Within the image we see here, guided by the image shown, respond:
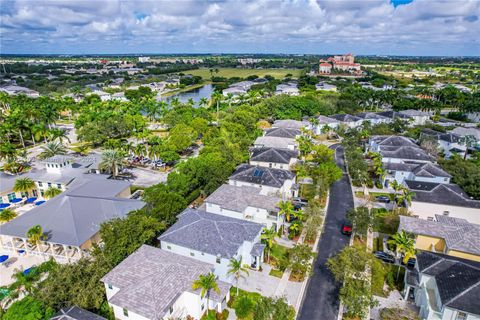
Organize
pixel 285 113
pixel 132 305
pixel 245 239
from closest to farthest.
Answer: pixel 132 305, pixel 245 239, pixel 285 113

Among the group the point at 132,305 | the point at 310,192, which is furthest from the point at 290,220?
the point at 132,305

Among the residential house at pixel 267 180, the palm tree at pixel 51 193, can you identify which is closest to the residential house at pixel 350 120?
the residential house at pixel 267 180

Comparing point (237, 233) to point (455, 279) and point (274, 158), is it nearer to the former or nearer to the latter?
point (455, 279)

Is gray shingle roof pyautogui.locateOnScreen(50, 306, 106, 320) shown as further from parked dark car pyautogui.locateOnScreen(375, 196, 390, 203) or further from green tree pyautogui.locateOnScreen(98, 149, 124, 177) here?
parked dark car pyautogui.locateOnScreen(375, 196, 390, 203)

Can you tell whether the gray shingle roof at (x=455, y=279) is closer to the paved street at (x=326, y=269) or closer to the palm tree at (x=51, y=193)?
the paved street at (x=326, y=269)

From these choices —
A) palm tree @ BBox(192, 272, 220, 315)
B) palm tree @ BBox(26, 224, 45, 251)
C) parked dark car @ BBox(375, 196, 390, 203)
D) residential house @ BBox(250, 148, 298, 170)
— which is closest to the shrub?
palm tree @ BBox(192, 272, 220, 315)

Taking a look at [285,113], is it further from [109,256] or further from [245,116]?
[109,256]
